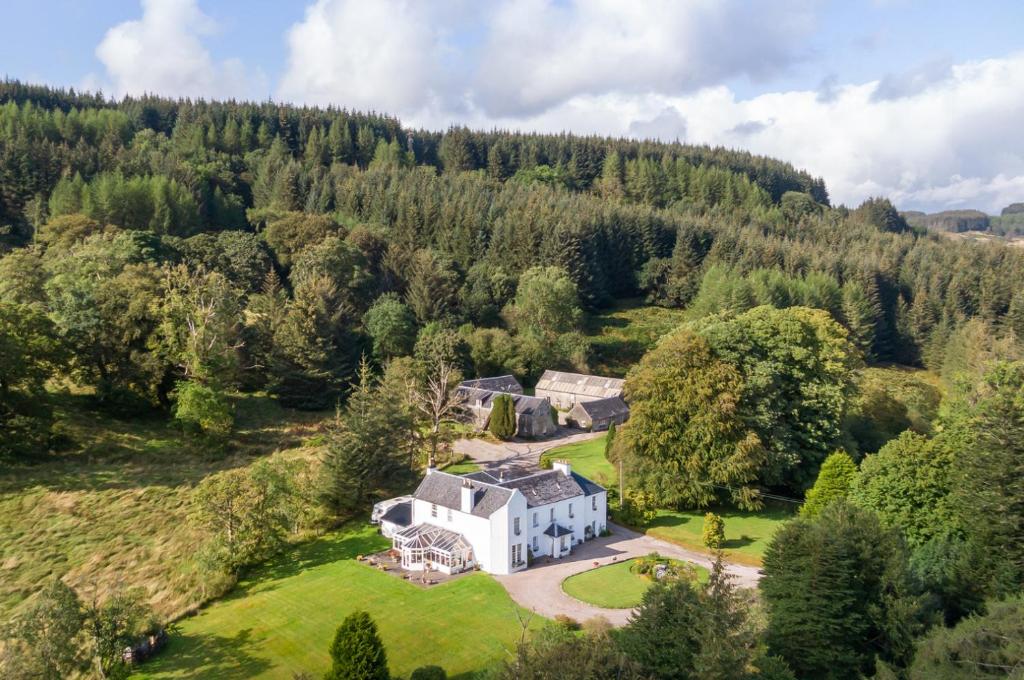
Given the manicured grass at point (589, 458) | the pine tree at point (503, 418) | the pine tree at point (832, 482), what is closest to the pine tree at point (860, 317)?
the manicured grass at point (589, 458)

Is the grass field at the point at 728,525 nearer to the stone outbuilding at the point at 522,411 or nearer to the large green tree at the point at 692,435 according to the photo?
the large green tree at the point at 692,435

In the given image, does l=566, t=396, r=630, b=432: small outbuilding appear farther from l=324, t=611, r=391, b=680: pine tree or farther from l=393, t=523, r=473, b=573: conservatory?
l=324, t=611, r=391, b=680: pine tree

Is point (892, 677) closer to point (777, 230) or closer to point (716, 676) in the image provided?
point (716, 676)

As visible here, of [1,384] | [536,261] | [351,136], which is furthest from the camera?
[351,136]

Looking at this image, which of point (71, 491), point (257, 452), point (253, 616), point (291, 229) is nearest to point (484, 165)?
point (291, 229)

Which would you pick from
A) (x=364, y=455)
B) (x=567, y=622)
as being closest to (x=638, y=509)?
(x=567, y=622)

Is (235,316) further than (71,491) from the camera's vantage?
Yes
